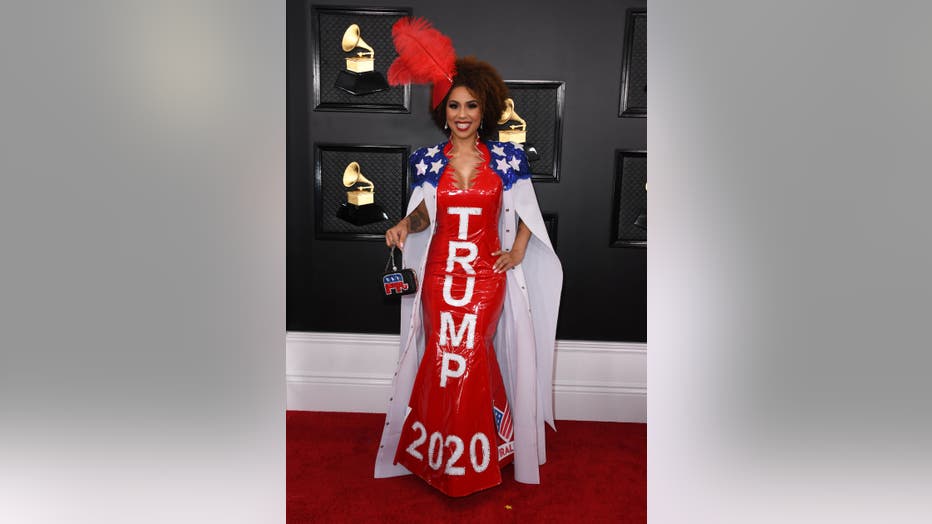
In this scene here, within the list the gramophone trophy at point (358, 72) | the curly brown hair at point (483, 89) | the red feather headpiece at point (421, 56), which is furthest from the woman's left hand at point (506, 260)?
the gramophone trophy at point (358, 72)

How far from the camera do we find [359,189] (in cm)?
290

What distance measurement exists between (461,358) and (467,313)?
0.58ft

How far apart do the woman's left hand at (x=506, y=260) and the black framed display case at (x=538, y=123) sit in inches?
29.3

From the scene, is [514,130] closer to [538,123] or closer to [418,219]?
[538,123]

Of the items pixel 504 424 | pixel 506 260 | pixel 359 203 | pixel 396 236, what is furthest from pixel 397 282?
pixel 359 203

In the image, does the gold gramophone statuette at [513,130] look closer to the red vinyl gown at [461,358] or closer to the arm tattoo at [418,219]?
the red vinyl gown at [461,358]

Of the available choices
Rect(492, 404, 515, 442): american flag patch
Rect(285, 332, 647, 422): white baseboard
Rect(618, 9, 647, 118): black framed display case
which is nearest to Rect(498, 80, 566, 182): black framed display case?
A: Rect(618, 9, 647, 118): black framed display case

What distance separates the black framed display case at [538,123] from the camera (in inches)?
113
